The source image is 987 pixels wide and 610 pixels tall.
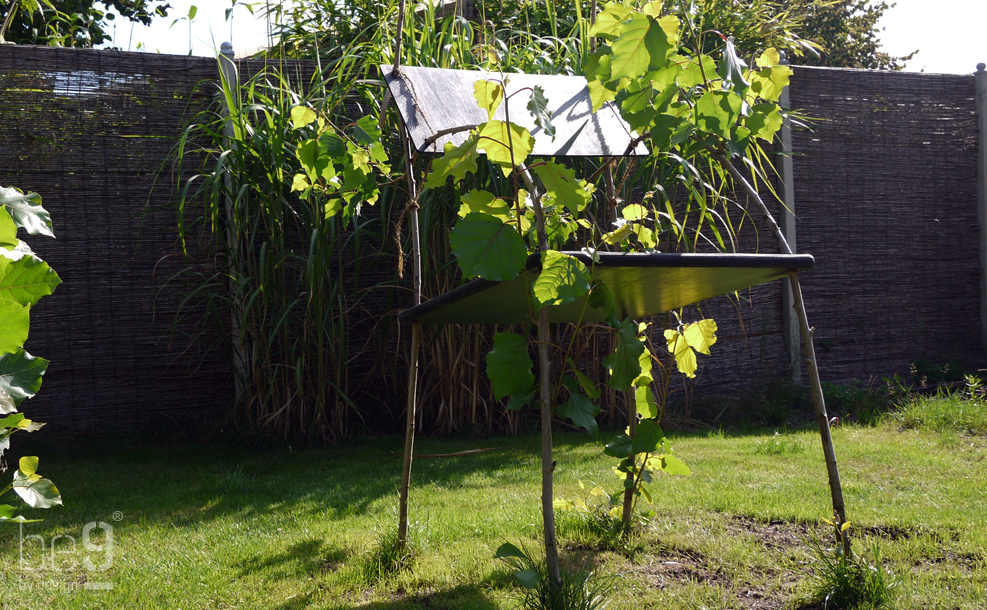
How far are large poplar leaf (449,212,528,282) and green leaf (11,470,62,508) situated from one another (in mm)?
646

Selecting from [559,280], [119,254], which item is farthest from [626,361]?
[119,254]

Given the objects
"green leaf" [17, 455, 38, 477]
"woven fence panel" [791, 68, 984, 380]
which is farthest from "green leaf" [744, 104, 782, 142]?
"woven fence panel" [791, 68, 984, 380]

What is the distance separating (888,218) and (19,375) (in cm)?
519

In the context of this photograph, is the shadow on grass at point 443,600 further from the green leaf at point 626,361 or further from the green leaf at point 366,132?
the green leaf at point 366,132

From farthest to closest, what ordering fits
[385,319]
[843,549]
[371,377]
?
1. [371,377]
2. [385,319]
3. [843,549]

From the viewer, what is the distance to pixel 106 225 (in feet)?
11.4

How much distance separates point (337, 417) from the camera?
3221 millimetres

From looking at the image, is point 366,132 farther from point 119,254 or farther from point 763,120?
point 119,254

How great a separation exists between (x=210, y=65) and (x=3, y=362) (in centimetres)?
326

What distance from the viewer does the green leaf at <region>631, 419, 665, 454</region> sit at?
1.38 metres

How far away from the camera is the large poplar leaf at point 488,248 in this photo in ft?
3.61

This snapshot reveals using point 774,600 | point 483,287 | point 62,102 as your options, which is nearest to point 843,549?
point 774,600

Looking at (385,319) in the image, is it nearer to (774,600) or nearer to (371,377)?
(371,377)

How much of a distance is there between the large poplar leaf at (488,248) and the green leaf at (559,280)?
0.04m
